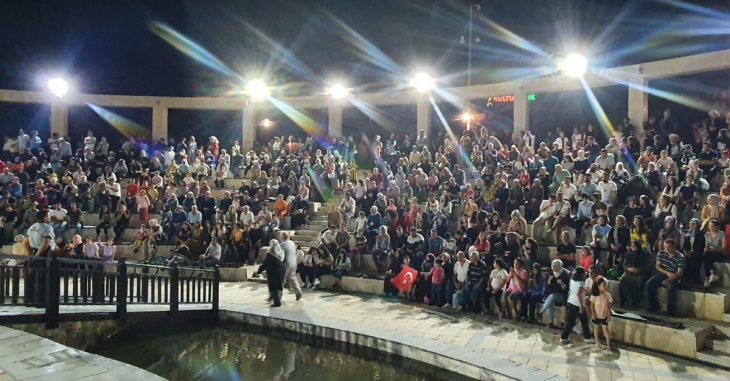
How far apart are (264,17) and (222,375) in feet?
61.3

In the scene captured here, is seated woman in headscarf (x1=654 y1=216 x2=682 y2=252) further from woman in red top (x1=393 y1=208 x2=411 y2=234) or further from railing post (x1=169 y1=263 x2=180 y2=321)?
railing post (x1=169 y1=263 x2=180 y2=321)

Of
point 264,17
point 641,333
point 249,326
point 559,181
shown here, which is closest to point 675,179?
point 559,181

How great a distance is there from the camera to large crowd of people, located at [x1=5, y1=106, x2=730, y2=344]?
9258 millimetres

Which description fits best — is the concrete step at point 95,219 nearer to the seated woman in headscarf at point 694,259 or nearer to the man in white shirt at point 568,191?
the man in white shirt at point 568,191

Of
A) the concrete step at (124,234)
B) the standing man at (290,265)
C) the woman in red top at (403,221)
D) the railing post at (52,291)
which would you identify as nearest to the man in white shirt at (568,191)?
the woman in red top at (403,221)

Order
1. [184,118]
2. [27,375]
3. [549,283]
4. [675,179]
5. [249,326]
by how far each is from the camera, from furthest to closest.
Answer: [184,118] → [675,179] → [249,326] → [549,283] → [27,375]

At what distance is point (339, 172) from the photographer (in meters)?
18.5

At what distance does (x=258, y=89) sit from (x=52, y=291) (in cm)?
1624

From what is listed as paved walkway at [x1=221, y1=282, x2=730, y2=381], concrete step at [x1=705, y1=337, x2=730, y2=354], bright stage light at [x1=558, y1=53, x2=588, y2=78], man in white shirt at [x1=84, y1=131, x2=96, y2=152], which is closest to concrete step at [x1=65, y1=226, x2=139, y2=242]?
paved walkway at [x1=221, y1=282, x2=730, y2=381]

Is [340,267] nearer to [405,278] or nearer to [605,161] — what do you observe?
[405,278]

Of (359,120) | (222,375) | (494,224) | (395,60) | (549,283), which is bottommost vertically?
(222,375)

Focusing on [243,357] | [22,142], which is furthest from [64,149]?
[243,357]

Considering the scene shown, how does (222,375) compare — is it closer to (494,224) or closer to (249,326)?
(249,326)

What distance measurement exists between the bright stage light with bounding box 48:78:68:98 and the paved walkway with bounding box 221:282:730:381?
14.1 metres
